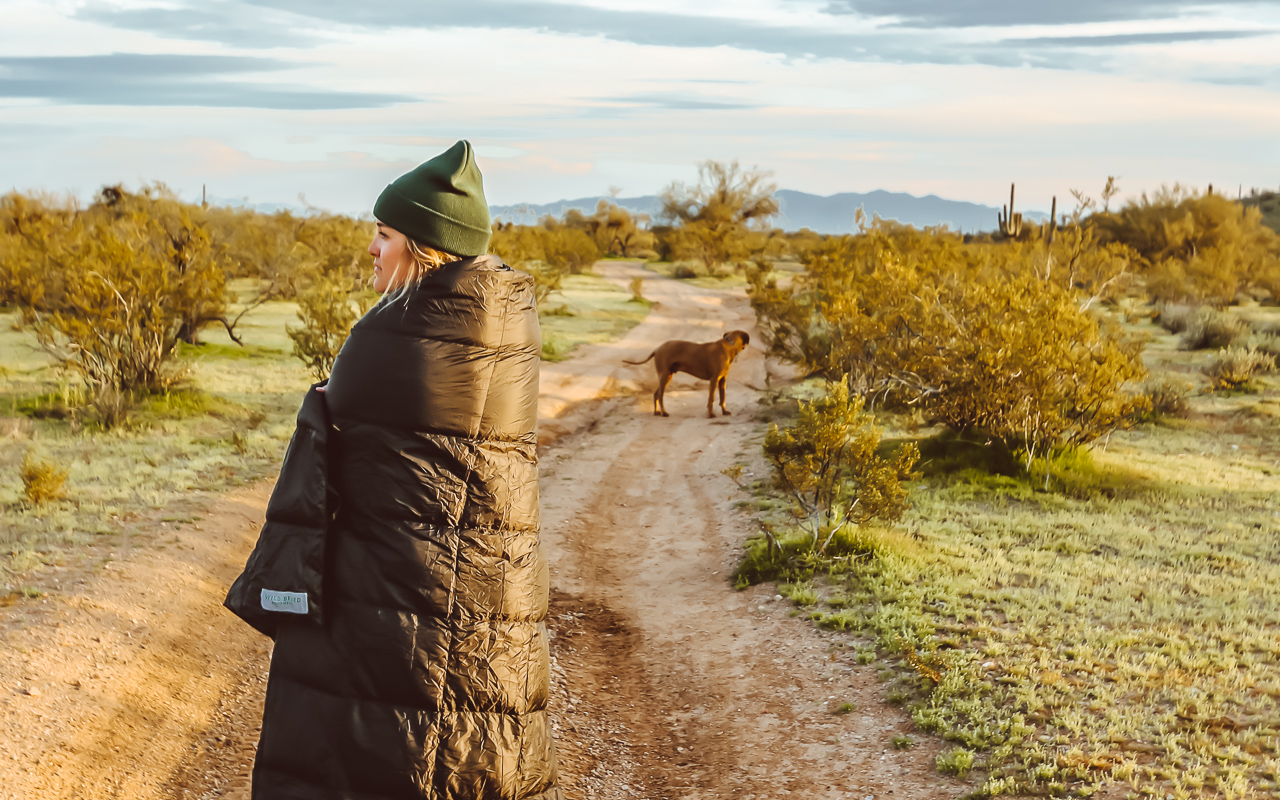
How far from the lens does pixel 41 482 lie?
7191 mm

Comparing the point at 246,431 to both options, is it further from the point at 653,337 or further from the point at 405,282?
the point at 653,337

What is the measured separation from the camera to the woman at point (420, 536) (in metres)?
2.14

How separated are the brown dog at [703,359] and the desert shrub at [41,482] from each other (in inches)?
304

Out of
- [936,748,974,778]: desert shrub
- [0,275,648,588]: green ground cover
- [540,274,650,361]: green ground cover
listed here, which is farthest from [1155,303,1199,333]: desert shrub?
[936,748,974,778]: desert shrub

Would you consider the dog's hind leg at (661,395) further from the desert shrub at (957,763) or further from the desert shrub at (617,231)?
the desert shrub at (617,231)

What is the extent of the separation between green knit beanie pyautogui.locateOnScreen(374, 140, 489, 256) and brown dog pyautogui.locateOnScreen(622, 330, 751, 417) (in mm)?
10527

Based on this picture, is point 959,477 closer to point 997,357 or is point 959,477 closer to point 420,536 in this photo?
point 997,357

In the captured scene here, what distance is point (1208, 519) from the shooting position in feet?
26.5

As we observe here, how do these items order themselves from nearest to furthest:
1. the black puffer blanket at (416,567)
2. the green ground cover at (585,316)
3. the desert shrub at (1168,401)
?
the black puffer blanket at (416,567) → the desert shrub at (1168,401) → the green ground cover at (585,316)

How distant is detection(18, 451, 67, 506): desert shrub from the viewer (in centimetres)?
716

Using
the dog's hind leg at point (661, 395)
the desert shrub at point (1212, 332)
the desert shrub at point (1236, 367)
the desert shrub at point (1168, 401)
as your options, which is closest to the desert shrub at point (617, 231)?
the desert shrub at point (1212, 332)

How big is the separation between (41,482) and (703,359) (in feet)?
26.9

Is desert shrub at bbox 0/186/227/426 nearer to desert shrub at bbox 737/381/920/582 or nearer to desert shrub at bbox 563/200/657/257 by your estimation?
desert shrub at bbox 737/381/920/582

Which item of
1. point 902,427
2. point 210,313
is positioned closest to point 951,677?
point 902,427
